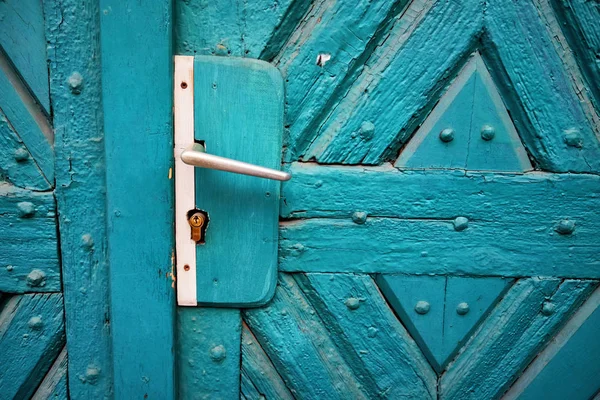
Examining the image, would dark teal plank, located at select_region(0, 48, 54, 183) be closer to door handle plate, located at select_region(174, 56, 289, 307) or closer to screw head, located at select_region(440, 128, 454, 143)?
door handle plate, located at select_region(174, 56, 289, 307)

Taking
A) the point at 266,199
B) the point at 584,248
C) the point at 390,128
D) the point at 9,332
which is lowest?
the point at 9,332

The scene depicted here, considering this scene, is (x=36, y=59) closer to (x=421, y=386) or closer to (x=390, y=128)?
(x=390, y=128)

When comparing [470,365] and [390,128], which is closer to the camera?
[390,128]

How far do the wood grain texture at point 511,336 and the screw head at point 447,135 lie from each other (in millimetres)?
320

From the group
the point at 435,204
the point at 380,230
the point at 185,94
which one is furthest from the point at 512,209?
the point at 185,94

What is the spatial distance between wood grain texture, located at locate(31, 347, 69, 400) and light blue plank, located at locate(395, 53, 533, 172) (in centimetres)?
75

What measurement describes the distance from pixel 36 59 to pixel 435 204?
73 centimetres

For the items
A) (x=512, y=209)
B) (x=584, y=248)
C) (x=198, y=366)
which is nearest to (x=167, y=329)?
(x=198, y=366)

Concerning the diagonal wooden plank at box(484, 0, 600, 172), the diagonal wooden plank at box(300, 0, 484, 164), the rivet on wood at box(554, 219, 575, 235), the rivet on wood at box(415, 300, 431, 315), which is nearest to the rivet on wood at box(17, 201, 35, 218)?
the diagonal wooden plank at box(300, 0, 484, 164)

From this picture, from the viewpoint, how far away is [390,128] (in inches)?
A: 27.8

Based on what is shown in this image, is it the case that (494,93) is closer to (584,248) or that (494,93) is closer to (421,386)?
(584,248)

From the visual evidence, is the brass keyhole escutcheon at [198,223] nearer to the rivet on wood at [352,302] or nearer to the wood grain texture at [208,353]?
the wood grain texture at [208,353]

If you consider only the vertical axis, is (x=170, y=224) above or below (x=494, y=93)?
below

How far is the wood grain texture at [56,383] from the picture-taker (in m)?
0.76
